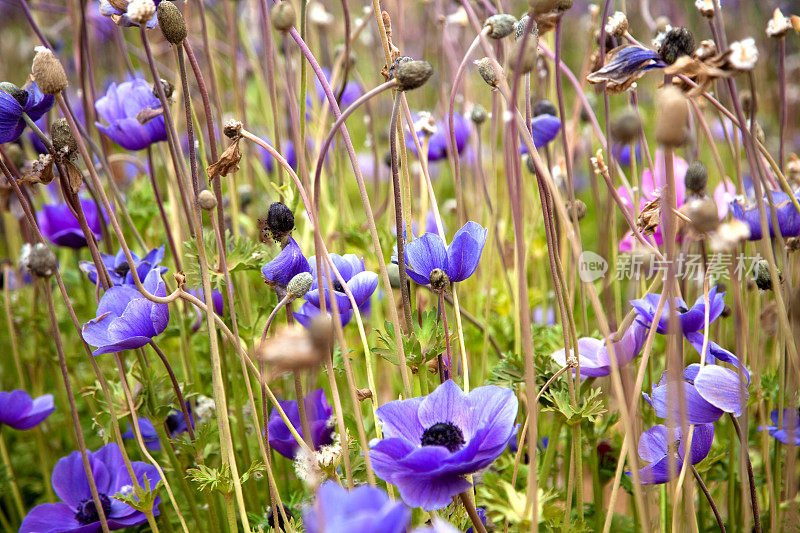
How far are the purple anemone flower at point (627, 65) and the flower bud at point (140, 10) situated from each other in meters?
0.40

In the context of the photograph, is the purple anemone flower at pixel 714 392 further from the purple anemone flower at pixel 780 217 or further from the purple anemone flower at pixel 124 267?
the purple anemone flower at pixel 124 267

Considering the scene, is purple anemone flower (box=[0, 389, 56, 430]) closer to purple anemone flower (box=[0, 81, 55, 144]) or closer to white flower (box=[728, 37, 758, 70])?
purple anemone flower (box=[0, 81, 55, 144])

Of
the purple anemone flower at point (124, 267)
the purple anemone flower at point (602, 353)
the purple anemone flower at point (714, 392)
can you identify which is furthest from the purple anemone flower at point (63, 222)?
the purple anemone flower at point (714, 392)

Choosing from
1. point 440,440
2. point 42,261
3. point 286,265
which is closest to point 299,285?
point 286,265

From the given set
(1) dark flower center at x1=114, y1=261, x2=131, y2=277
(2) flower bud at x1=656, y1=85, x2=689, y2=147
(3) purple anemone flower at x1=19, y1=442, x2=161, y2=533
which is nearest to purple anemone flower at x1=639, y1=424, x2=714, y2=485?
(2) flower bud at x1=656, y1=85, x2=689, y2=147

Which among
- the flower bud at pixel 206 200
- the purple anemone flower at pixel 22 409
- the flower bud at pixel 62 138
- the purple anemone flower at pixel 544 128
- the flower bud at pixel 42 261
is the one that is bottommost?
the purple anemone flower at pixel 22 409

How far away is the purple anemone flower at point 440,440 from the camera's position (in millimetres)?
506

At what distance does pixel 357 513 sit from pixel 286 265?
12.8 inches

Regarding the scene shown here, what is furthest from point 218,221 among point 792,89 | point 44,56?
point 792,89

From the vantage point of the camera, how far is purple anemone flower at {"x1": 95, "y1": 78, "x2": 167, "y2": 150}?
35.2 inches

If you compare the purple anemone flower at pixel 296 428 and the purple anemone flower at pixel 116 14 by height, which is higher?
the purple anemone flower at pixel 116 14

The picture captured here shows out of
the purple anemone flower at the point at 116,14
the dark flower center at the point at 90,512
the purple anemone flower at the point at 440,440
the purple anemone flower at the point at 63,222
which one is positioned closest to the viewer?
the purple anemone flower at the point at 440,440

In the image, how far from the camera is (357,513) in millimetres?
390

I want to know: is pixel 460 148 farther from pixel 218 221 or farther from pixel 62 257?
pixel 62 257
